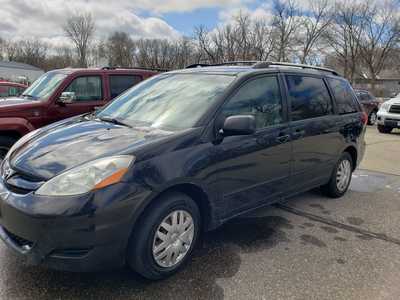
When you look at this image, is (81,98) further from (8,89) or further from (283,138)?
(8,89)

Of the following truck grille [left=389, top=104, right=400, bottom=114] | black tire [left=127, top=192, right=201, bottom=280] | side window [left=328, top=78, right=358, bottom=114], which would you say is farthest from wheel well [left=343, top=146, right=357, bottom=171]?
truck grille [left=389, top=104, right=400, bottom=114]

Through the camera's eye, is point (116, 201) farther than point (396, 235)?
No

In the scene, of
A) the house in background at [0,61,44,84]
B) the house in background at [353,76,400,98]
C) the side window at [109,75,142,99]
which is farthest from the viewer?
the house in background at [0,61,44,84]

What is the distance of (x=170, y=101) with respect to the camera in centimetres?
339

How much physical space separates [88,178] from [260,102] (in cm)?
191

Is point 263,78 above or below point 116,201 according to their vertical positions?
above

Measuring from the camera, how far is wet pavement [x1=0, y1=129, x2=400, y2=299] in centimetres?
264

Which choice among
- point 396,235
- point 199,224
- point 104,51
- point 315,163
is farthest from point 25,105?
point 104,51

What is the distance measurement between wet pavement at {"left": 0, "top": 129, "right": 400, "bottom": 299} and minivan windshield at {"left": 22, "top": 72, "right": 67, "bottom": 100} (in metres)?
3.57

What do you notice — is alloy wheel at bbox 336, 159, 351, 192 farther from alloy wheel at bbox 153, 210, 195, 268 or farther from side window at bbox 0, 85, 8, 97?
side window at bbox 0, 85, 8, 97

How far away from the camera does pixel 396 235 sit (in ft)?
12.5

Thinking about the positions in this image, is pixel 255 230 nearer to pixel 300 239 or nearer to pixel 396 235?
pixel 300 239

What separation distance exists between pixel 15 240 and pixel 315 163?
3294 mm

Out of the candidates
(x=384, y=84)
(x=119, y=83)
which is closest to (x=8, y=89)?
(x=119, y=83)
